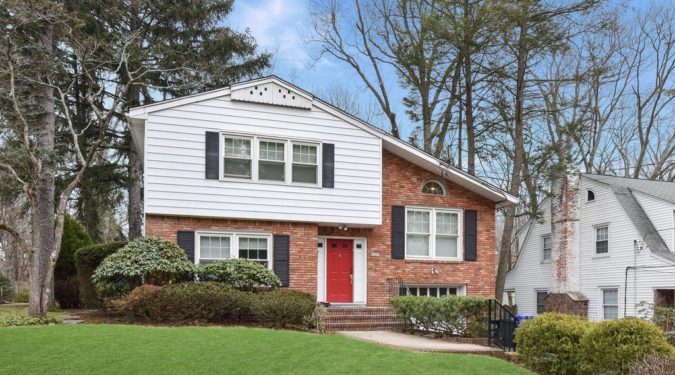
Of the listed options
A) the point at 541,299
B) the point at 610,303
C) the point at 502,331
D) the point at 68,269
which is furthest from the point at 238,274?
the point at 541,299

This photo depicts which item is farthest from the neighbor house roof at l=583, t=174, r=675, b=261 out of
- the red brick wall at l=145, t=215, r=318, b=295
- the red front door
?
the red brick wall at l=145, t=215, r=318, b=295

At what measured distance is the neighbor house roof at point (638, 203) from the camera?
82.6 ft

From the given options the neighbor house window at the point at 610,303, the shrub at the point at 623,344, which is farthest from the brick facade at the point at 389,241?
the shrub at the point at 623,344

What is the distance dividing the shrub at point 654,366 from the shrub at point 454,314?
5860mm

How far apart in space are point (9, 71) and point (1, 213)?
17554 millimetres

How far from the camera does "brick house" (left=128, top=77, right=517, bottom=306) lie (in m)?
17.3

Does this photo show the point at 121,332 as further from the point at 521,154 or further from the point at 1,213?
the point at 1,213

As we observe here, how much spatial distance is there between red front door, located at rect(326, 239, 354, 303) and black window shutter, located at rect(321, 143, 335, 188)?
74.3 inches

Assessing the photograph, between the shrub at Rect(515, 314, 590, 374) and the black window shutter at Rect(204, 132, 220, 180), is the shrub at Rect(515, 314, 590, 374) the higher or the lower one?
the lower one

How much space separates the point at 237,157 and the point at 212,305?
4866 millimetres

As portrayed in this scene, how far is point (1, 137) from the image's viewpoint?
69.1 ft

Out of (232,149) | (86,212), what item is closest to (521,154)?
(232,149)

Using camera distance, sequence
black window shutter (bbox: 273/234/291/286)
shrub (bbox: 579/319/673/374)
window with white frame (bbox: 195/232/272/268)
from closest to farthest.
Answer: shrub (bbox: 579/319/673/374) → window with white frame (bbox: 195/232/272/268) → black window shutter (bbox: 273/234/291/286)

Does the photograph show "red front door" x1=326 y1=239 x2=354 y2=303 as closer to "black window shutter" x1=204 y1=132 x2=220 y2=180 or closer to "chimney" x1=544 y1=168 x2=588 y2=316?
"black window shutter" x1=204 y1=132 x2=220 y2=180
